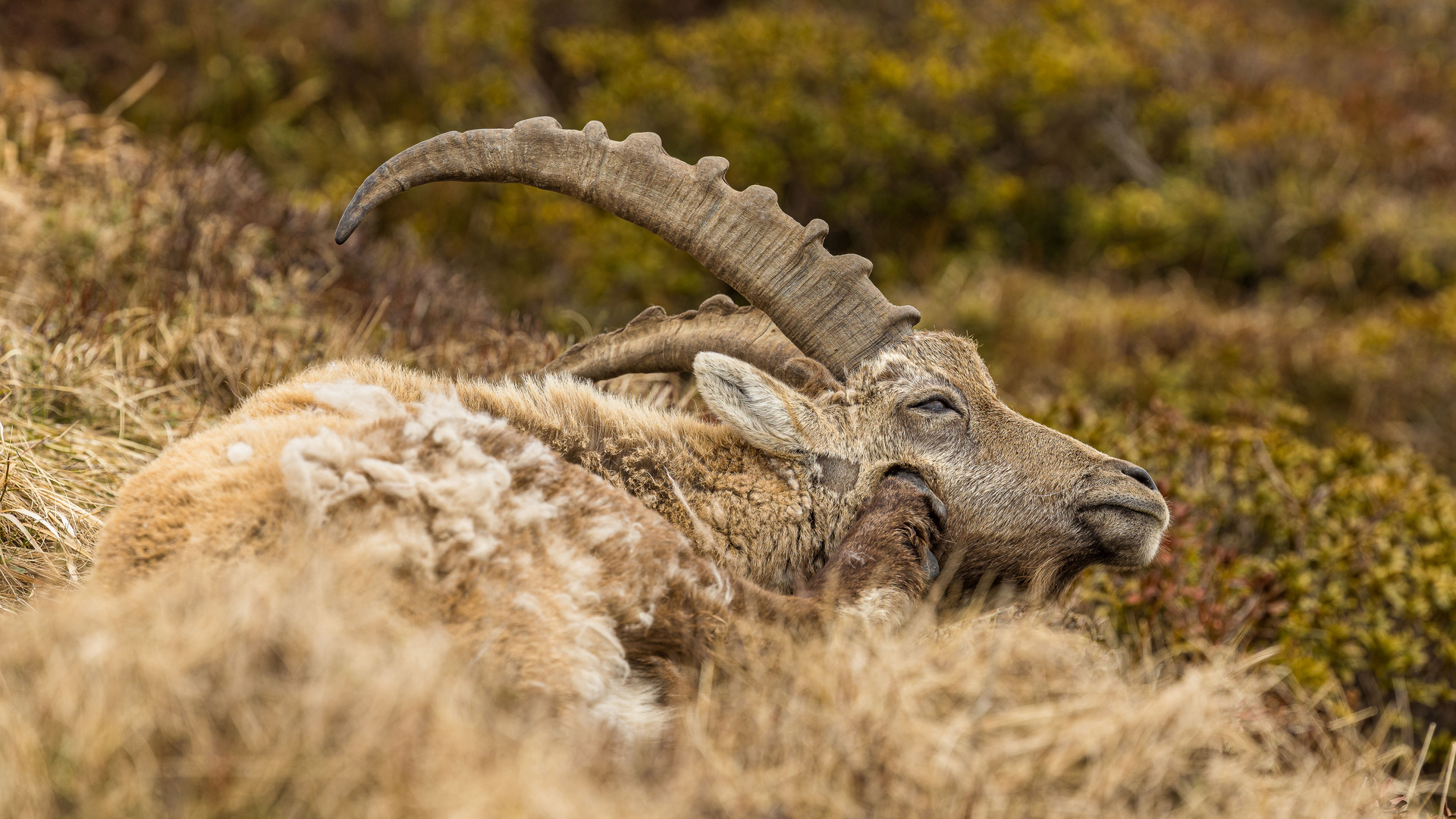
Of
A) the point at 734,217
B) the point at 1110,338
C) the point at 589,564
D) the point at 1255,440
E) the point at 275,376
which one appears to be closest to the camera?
the point at 589,564

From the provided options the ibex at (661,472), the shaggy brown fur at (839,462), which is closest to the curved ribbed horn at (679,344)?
the ibex at (661,472)

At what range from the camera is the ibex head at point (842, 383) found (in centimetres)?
375

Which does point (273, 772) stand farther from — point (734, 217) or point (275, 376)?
point (275, 376)

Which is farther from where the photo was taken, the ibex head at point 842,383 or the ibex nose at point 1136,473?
the ibex nose at point 1136,473

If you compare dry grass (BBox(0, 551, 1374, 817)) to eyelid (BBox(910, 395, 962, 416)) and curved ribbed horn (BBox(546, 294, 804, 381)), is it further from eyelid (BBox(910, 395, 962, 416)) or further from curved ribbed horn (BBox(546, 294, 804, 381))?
curved ribbed horn (BBox(546, 294, 804, 381))

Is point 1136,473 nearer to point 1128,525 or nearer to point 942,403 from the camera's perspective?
point 1128,525

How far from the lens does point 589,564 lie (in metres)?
2.89

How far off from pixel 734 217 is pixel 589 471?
1.07m

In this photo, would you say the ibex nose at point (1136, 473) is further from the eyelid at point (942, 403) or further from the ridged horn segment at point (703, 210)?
the ridged horn segment at point (703, 210)

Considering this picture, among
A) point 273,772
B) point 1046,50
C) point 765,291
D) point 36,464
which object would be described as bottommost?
point 36,464

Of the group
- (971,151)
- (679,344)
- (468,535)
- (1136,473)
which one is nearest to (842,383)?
(679,344)

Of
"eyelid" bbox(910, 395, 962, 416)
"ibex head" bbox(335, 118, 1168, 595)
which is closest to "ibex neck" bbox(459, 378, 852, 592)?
"ibex head" bbox(335, 118, 1168, 595)

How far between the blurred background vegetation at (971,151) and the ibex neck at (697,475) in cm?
458

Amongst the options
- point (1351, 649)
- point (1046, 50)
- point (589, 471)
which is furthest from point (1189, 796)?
point (1046, 50)
